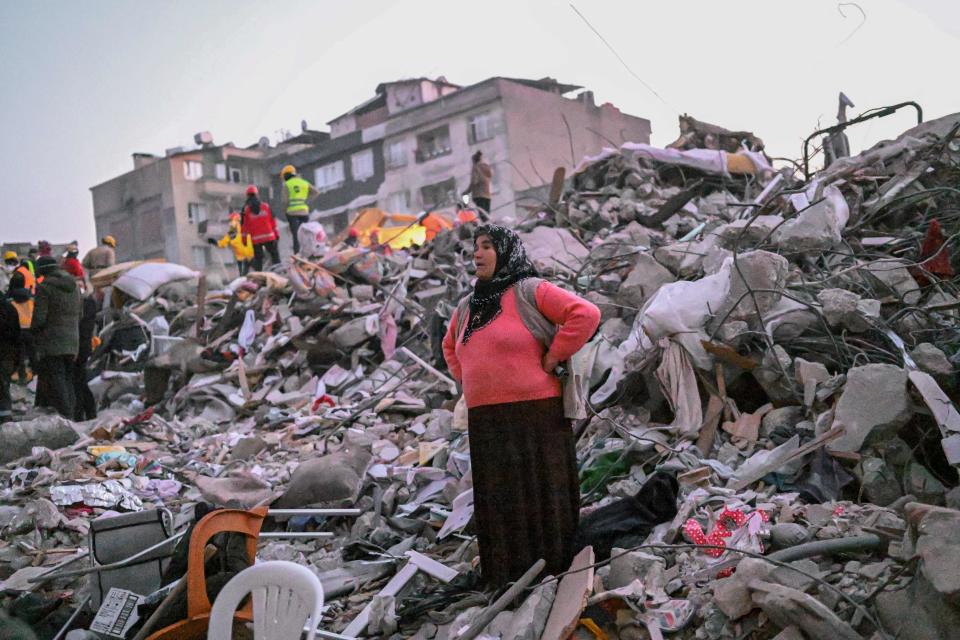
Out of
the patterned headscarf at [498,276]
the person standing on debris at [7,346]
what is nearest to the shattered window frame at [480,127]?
the person standing on debris at [7,346]

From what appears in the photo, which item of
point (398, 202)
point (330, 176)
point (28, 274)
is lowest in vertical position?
point (28, 274)

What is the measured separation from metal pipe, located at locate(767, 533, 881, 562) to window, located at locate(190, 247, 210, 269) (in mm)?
37760

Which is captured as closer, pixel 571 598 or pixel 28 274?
pixel 571 598

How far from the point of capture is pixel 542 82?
32.4 metres

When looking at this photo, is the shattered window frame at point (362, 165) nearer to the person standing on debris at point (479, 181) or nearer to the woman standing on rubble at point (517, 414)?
the person standing on debris at point (479, 181)

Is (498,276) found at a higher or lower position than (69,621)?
higher

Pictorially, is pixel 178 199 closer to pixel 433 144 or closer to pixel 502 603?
pixel 433 144

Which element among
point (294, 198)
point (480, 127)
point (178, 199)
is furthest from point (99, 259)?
point (178, 199)

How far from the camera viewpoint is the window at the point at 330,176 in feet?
115

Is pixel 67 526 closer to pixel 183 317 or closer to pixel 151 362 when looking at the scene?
pixel 151 362

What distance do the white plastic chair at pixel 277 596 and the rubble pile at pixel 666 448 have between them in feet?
3.60

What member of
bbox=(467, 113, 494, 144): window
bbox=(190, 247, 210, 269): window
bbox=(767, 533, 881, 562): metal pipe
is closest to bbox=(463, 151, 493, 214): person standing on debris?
bbox=(767, 533, 881, 562): metal pipe

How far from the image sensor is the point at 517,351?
3930 millimetres

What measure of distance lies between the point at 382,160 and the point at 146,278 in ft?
67.8
